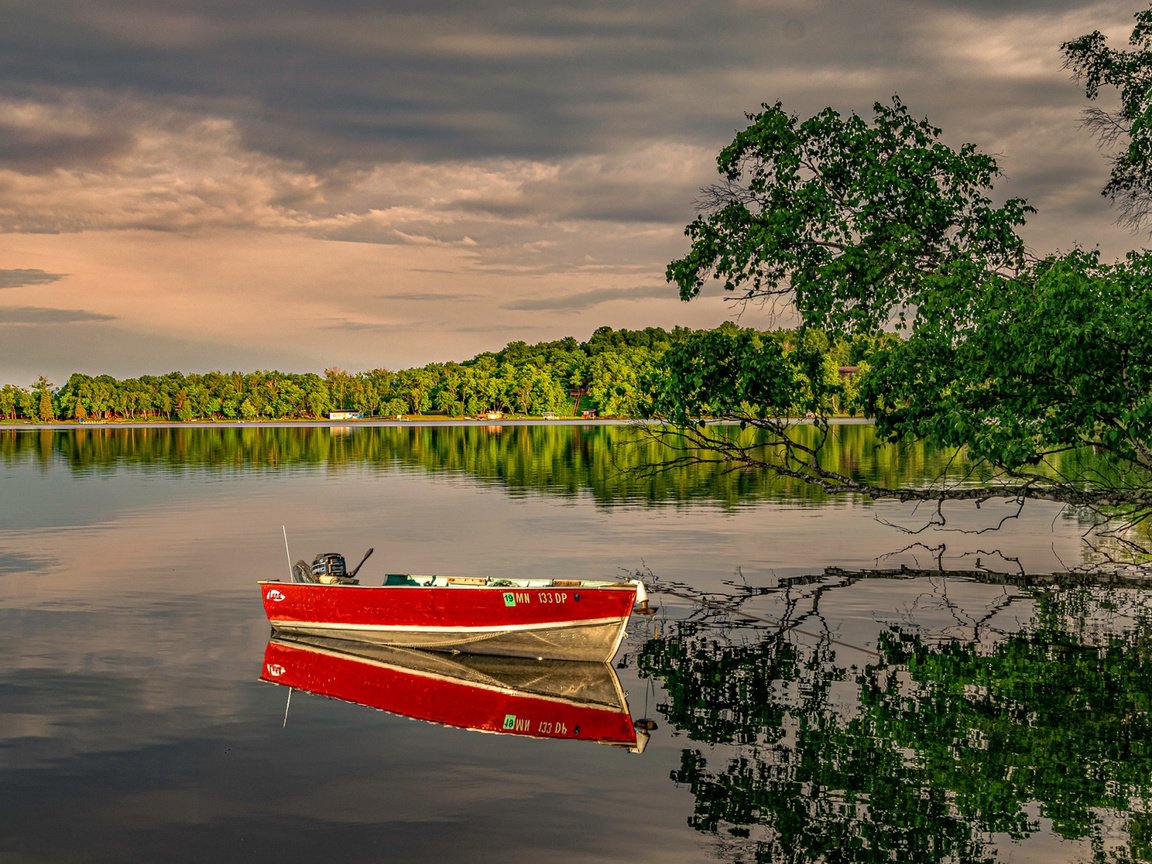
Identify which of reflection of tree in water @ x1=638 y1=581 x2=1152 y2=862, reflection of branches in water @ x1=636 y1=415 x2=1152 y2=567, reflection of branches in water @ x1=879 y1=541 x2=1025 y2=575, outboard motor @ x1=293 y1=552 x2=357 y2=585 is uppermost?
reflection of branches in water @ x1=636 y1=415 x2=1152 y2=567

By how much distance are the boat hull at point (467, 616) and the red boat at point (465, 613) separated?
0.02 meters

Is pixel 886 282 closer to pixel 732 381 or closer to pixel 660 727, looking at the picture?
pixel 732 381

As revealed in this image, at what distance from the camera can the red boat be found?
24.3m

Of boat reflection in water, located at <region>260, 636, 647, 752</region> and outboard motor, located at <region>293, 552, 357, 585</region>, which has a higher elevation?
outboard motor, located at <region>293, 552, 357, 585</region>

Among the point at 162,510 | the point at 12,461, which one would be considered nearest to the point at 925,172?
the point at 162,510

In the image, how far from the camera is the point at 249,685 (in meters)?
23.6

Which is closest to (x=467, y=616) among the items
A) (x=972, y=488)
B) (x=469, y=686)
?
(x=469, y=686)

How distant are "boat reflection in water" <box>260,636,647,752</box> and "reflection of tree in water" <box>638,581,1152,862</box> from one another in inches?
56.3

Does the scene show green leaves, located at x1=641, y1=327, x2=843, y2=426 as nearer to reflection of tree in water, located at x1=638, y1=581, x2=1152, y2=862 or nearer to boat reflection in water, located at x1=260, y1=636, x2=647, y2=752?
reflection of tree in water, located at x1=638, y1=581, x2=1152, y2=862

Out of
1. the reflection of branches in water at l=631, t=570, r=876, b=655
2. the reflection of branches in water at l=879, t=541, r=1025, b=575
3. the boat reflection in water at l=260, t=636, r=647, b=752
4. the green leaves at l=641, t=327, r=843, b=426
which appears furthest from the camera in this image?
the reflection of branches in water at l=879, t=541, r=1025, b=575

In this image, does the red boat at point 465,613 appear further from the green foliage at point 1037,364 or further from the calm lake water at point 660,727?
the green foliage at point 1037,364

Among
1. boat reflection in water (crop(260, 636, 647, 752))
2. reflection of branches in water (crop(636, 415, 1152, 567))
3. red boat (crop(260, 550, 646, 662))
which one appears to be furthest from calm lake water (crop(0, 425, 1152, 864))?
reflection of branches in water (crop(636, 415, 1152, 567))

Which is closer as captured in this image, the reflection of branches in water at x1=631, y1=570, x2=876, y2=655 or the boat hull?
the boat hull

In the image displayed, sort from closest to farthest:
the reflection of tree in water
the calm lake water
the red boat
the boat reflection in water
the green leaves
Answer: the reflection of tree in water < the calm lake water < the boat reflection in water < the red boat < the green leaves
